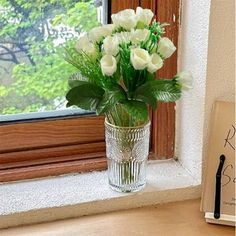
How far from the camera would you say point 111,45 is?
958mm

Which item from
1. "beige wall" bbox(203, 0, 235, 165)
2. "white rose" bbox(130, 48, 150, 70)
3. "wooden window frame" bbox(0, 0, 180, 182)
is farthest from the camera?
"wooden window frame" bbox(0, 0, 180, 182)

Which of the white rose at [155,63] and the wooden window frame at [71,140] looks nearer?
the white rose at [155,63]

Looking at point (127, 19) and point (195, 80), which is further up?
point (127, 19)

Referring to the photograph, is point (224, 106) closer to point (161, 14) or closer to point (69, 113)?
point (161, 14)

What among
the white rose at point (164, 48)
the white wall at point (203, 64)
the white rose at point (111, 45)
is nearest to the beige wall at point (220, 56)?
the white wall at point (203, 64)

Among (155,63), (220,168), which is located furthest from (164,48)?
(220,168)

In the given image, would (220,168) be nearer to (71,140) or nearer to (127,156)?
(127,156)

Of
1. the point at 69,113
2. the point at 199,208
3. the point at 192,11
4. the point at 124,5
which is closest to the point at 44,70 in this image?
the point at 69,113

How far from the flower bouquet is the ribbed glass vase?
14 mm

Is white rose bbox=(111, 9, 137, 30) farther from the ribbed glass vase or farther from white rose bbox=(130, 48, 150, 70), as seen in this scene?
the ribbed glass vase

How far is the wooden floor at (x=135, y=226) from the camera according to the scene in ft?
3.42

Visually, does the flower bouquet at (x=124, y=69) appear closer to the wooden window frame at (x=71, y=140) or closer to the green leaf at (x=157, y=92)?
the green leaf at (x=157, y=92)

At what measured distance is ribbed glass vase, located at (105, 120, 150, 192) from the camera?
1067mm

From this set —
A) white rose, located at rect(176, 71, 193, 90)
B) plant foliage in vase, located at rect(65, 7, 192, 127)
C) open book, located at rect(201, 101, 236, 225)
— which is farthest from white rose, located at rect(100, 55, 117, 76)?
open book, located at rect(201, 101, 236, 225)
